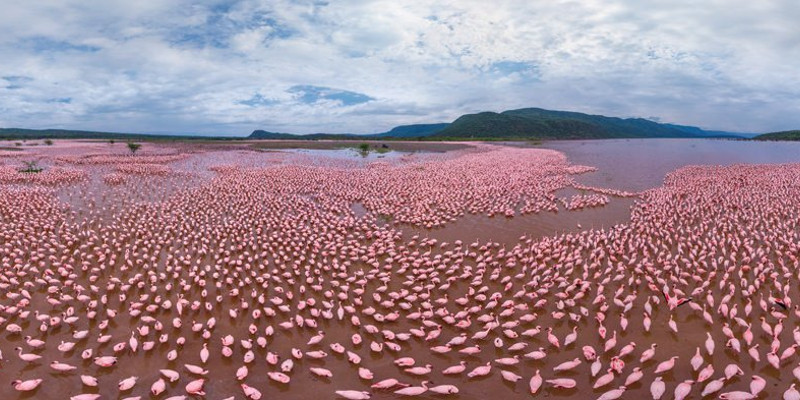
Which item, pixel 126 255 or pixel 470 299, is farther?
pixel 126 255

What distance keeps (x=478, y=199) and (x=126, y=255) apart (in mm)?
16067

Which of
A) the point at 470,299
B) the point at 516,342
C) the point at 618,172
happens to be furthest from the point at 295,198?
the point at 618,172

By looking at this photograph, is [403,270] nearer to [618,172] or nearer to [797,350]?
[797,350]

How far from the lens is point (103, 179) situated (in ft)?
102

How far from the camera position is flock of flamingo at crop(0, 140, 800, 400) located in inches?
320

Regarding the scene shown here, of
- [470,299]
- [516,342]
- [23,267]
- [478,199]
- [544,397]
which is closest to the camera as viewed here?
[544,397]

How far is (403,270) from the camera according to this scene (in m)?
13.2

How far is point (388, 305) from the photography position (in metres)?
10.9

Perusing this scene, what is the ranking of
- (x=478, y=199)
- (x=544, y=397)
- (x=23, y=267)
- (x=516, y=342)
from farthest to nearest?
(x=478, y=199) < (x=23, y=267) < (x=516, y=342) < (x=544, y=397)

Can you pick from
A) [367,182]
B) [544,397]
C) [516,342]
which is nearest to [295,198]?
[367,182]

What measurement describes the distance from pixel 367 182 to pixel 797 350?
23.4m

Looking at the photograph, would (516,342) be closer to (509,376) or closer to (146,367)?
(509,376)

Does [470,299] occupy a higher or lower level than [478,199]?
lower

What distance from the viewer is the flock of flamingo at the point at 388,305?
813 cm
